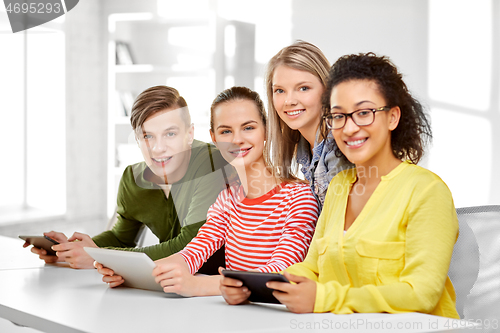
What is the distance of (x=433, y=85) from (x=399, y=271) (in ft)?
7.86

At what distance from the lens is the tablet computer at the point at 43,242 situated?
136 centimetres

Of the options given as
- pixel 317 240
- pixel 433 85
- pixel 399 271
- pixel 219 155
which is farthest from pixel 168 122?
pixel 433 85

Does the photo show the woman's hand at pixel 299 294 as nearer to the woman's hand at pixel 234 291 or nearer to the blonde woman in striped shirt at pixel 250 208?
the woman's hand at pixel 234 291

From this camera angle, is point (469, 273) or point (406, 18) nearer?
point (469, 273)

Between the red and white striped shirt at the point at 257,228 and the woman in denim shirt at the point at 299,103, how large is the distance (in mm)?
86

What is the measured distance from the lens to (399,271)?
2.87 ft

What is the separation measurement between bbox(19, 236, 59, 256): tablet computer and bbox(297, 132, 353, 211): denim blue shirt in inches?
29.0

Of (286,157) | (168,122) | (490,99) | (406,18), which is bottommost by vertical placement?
(286,157)

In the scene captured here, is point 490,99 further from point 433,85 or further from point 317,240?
point 317,240

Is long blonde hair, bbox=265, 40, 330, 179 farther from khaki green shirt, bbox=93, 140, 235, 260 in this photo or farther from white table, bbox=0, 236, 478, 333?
white table, bbox=0, 236, 478, 333

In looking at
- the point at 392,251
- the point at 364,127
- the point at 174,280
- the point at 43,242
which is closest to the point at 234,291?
the point at 174,280

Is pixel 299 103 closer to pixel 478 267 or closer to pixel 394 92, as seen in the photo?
pixel 394 92

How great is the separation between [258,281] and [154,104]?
802 mm

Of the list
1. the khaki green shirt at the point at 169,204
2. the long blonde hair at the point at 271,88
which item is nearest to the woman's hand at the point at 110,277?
the khaki green shirt at the point at 169,204
